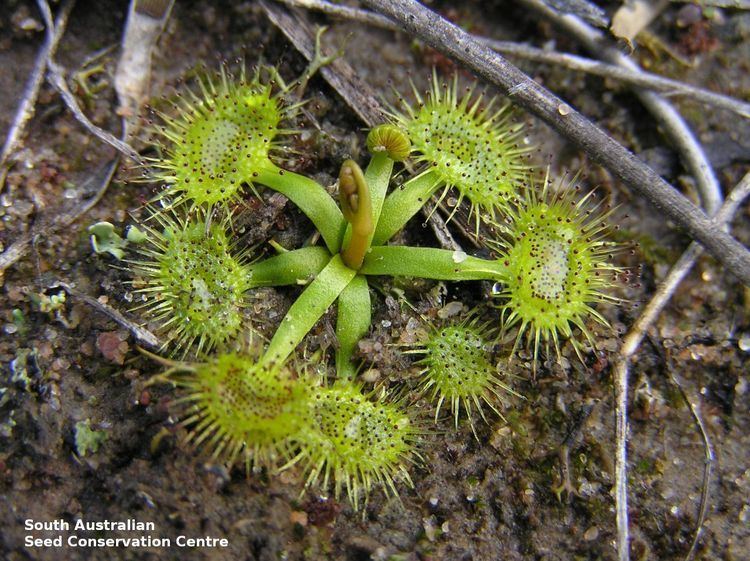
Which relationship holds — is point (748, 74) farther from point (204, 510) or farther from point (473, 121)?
point (204, 510)

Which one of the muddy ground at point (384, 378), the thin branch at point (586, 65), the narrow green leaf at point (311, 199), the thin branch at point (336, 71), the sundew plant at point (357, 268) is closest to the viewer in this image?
the muddy ground at point (384, 378)

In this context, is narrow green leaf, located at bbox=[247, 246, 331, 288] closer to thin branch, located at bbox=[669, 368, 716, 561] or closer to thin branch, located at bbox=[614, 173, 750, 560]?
thin branch, located at bbox=[614, 173, 750, 560]

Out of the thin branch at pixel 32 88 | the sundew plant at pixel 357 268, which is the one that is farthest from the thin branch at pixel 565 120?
the thin branch at pixel 32 88

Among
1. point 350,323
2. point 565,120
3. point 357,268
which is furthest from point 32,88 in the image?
point 565,120

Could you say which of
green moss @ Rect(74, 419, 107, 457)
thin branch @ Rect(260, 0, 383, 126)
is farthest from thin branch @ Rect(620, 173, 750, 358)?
green moss @ Rect(74, 419, 107, 457)

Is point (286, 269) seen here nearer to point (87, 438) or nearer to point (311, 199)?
point (311, 199)

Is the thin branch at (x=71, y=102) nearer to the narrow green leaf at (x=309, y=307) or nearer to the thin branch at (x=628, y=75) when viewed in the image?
the narrow green leaf at (x=309, y=307)
